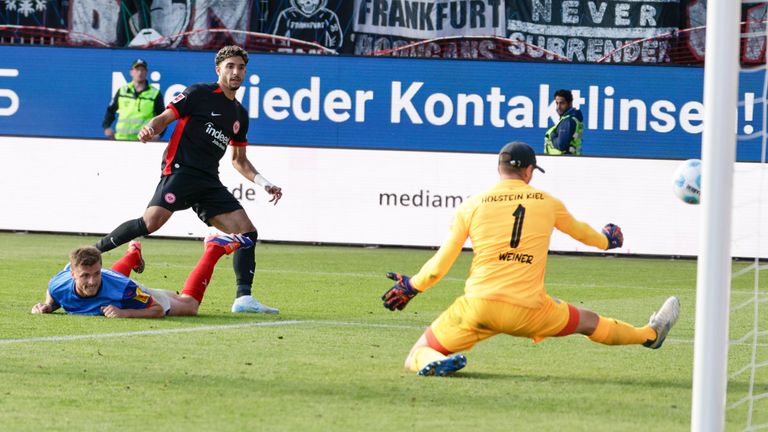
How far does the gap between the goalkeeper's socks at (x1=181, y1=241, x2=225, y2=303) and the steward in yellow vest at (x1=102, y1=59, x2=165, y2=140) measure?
37.0ft

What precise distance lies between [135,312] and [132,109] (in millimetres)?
12129

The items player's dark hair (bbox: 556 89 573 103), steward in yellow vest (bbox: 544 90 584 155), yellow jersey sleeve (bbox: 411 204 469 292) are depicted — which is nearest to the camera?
yellow jersey sleeve (bbox: 411 204 469 292)

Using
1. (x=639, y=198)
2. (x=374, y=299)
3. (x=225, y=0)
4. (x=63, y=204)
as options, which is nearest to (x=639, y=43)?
(x=639, y=198)

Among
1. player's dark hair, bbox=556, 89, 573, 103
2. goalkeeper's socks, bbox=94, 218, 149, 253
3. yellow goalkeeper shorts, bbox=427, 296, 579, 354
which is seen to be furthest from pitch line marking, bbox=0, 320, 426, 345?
player's dark hair, bbox=556, 89, 573, 103

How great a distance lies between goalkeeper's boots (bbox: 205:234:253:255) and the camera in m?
10.8

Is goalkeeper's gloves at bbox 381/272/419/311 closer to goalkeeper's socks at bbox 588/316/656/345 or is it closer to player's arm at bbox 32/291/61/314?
goalkeeper's socks at bbox 588/316/656/345

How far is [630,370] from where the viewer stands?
8.30m

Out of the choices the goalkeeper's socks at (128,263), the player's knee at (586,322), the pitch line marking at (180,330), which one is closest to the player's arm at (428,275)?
the player's knee at (586,322)

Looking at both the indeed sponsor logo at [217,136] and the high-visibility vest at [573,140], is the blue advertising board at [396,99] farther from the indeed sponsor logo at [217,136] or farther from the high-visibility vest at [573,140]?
the indeed sponsor logo at [217,136]

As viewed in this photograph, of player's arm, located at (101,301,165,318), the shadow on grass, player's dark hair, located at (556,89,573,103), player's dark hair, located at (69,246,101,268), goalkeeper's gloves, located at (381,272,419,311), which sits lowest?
player's arm, located at (101,301,165,318)

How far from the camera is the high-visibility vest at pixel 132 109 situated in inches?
862

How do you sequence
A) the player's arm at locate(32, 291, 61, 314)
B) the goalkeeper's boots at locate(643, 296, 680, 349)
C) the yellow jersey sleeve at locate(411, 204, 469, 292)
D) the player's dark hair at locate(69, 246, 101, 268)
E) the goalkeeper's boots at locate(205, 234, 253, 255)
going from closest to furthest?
the yellow jersey sleeve at locate(411, 204, 469, 292) < the goalkeeper's boots at locate(643, 296, 680, 349) < the player's dark hair at locate(69, 246, 101, 268) < the player's arm at locate(32, 291, 61, 314) < the goalkeeper's boots at locate(205, 234, 253, 255)

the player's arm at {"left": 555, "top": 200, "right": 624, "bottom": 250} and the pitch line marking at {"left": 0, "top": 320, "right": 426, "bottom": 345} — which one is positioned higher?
the player's arm at {"left": 555, "top": 200, "right": 624, "bottom": 250}

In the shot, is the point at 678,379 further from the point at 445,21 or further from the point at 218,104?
the point at 445,21
